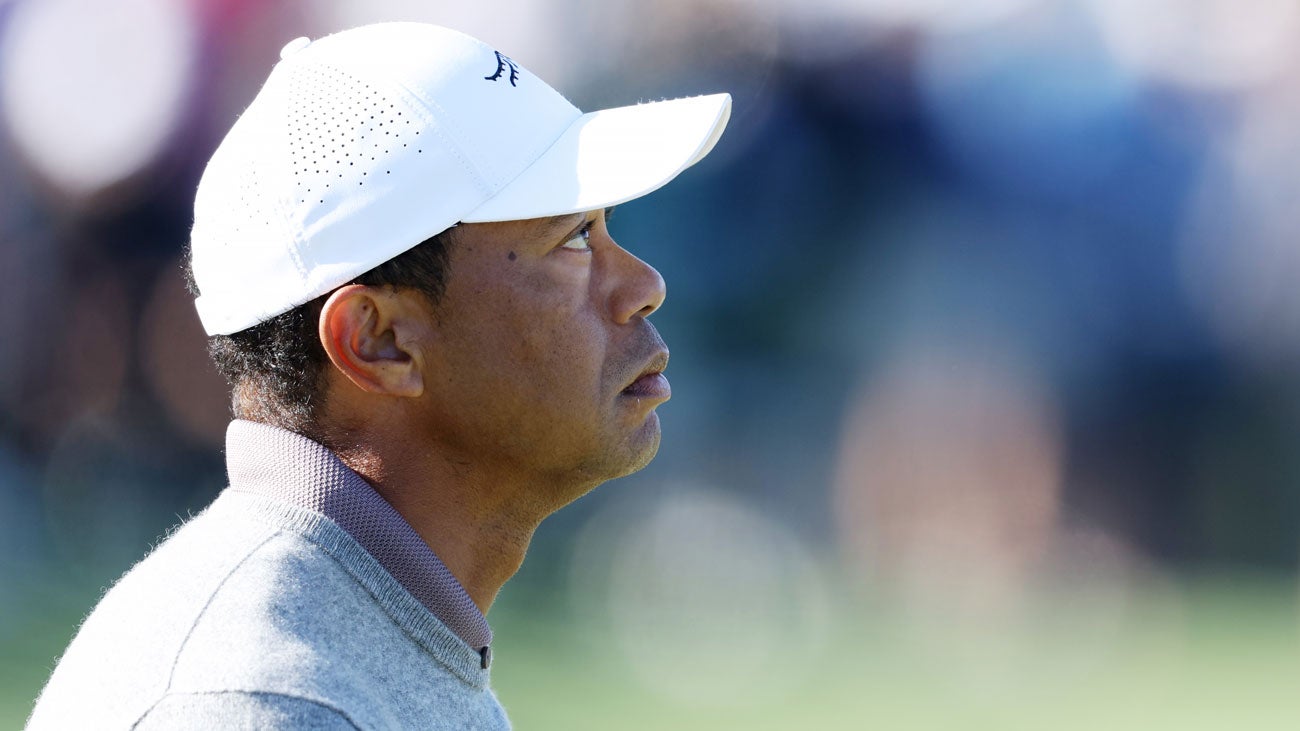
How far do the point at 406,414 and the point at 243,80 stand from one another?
5.00m

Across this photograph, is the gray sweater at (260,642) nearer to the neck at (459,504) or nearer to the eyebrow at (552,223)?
the neck at (459,504)

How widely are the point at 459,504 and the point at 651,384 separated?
0.87ft

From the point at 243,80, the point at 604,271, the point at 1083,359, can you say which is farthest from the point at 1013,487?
the point at 604,271

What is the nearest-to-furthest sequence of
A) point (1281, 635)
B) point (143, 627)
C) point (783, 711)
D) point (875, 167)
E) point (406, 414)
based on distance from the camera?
1. point (143, 627)
2. point (406, 414)
3. point (783, 711)
4. point (1281, 635)
5. point (875, 167)

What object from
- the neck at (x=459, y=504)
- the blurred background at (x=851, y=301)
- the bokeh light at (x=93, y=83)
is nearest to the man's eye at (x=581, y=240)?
the neck at (x=459, y=504)

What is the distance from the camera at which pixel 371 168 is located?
1.38 meters

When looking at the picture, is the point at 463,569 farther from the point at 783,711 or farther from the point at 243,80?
the point at 243,80

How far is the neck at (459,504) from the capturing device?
4.56ft

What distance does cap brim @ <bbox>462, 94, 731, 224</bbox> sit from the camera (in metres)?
1.43

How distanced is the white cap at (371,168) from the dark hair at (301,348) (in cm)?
3

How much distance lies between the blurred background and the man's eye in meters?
3.90

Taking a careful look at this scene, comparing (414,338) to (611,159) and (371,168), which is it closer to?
(371,168)

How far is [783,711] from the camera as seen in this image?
14.9ft

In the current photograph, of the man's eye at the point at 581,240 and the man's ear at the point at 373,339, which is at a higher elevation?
the man's eye at the point at 581,240
